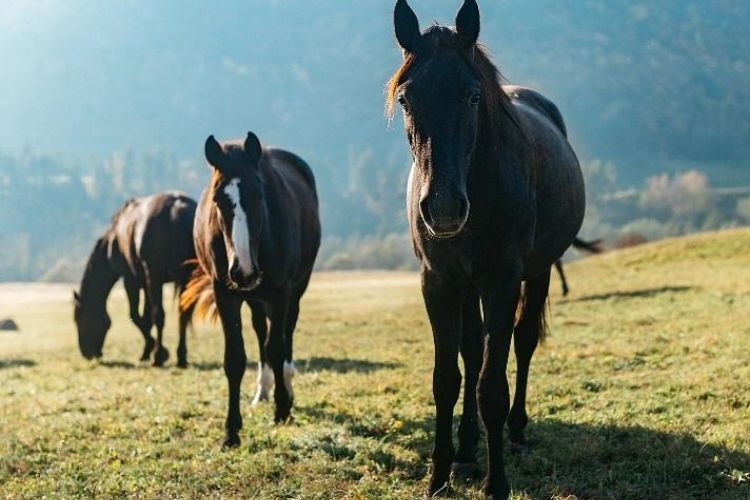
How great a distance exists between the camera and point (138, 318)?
15.2m

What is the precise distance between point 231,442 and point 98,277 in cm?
1031

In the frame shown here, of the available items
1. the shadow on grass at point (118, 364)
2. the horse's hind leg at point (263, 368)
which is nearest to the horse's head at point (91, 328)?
the shadow on grass at point (118, 364)

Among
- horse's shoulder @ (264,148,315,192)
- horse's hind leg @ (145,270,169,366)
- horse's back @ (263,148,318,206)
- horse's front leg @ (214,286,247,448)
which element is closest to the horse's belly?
horse's front leg @ (214,286,247,448)

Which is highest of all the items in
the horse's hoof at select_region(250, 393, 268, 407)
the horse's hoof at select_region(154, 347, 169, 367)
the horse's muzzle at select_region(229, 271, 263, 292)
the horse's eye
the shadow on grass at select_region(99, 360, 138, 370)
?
the horse's eye

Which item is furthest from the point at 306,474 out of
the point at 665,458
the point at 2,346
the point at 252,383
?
the point at 2,346

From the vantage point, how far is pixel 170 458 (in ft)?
21.1

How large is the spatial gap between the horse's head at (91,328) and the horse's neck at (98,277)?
0.20 meters

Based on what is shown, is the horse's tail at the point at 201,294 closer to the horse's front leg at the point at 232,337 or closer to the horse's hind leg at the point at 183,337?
the horse's hind leg at the point at 183,337

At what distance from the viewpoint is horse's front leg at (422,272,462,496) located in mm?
4926

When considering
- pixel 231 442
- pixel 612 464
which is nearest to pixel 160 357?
pixel 231 442

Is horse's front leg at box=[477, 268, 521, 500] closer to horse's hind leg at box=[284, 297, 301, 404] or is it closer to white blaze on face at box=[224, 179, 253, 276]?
white blaze on face at box=[224, 179, 253, 276]

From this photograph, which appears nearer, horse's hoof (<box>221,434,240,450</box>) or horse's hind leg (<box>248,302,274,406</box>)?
horse's hoof (<box>221,434,240,450</box>)

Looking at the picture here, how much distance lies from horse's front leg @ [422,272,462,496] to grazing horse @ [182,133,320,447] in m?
2.35

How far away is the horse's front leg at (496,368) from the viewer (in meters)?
4.61
